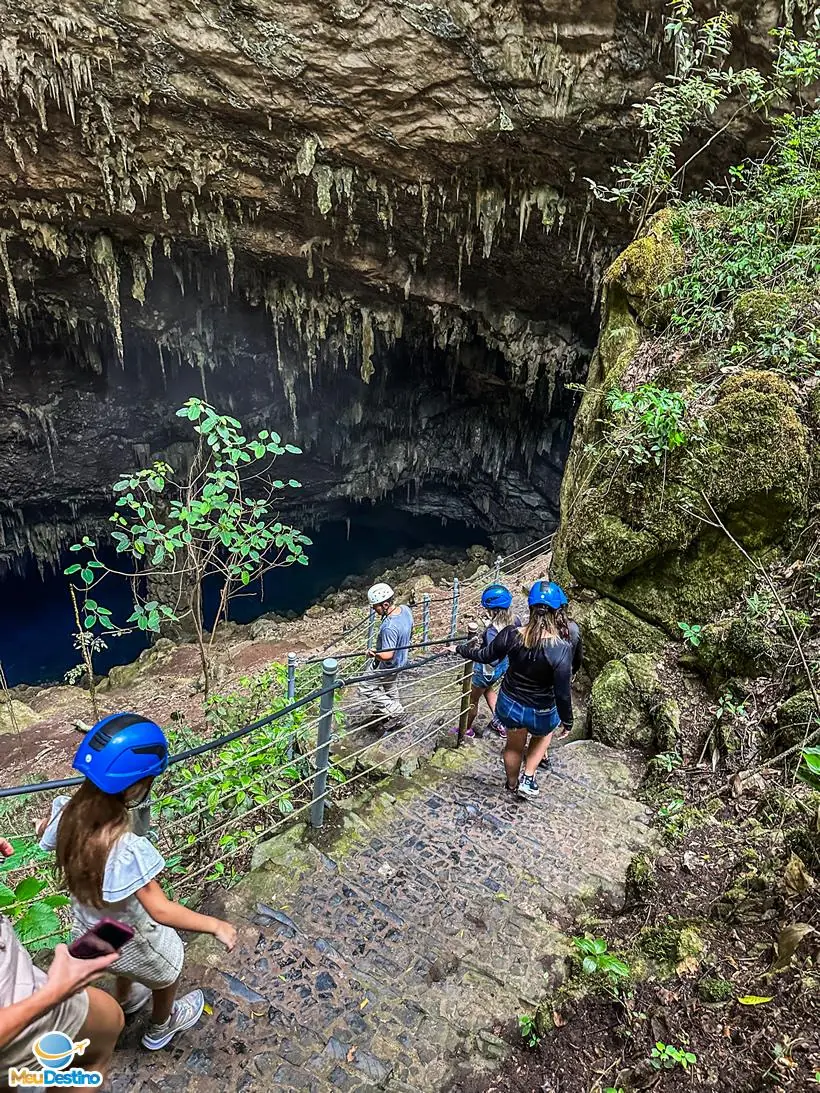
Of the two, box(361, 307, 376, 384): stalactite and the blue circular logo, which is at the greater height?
the blue circular logo

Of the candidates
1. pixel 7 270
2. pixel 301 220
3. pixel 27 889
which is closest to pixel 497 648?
pixel 27 889

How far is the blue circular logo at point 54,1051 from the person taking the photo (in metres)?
1.35

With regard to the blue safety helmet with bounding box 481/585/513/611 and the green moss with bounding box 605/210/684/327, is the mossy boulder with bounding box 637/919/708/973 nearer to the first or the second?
the blue safety helmet with bounding box 481/585/513/611

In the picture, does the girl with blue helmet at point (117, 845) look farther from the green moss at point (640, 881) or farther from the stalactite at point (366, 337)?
the stalactite at point (366, 337)

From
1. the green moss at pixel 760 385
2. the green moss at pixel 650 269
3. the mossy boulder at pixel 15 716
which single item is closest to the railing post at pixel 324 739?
the green moss at pixel 760 385

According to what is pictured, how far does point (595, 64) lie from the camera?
25.4ft

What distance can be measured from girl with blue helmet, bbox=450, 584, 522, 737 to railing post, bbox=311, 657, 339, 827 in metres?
1.24

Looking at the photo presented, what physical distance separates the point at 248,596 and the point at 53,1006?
12.9m

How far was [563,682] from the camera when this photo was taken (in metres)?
3.43

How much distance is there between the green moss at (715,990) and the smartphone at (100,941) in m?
1.84

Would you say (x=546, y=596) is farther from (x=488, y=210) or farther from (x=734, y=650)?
(x=488, y=210)

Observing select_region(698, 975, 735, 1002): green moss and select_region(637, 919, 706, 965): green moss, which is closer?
select_region(698, 975, 735, 1002): green moss

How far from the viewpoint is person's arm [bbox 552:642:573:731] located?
339 centimetres

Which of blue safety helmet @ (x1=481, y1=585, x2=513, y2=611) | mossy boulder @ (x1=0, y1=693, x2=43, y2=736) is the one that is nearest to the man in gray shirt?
blue safety helmet @ (x1=481, y1=585, x2=513, y2=611)
